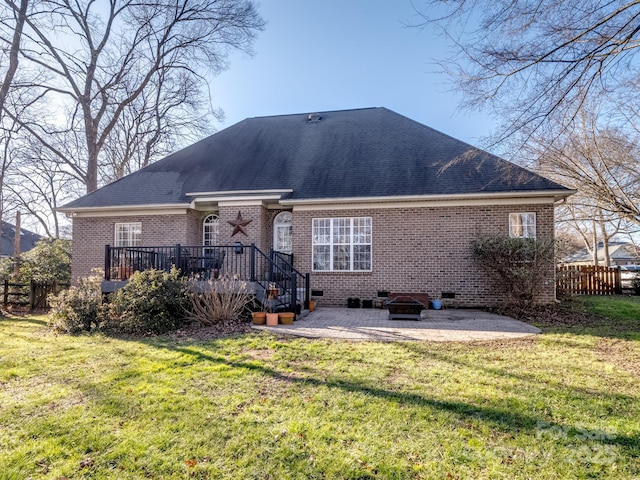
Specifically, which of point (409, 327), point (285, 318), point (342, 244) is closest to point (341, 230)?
point (342, 244)

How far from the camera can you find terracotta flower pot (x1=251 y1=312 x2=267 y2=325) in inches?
337

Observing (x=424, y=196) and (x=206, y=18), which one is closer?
(x=424, y=196)

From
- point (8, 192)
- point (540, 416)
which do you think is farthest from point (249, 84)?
point (8, 192)

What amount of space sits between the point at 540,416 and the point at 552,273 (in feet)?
26.1

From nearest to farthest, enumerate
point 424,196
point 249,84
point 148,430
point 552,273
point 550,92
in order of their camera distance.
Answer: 1. point 148,430
2. point 550,92
3. point 552,273
4. point 424,196
5. point 249,84

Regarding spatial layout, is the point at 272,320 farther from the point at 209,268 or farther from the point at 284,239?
the point at 284,239

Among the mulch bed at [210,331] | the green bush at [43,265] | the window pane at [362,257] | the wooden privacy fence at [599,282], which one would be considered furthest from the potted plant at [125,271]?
the wooden privacy fence at [599,282]

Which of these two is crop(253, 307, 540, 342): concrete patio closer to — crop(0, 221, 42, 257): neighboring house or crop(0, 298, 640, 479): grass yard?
crop(0, 298, 640, 479): grass yard

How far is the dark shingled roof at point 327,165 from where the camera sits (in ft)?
37.8

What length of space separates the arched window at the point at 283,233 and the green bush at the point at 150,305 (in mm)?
4742

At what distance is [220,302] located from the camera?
28.3 feet

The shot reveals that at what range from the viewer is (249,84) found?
Answer: 15281 millimetres

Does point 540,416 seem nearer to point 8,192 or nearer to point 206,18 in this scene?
point 206,18

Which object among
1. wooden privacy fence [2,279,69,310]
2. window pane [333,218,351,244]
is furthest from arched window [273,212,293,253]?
wooden privacy fence [2,279,69,310]
